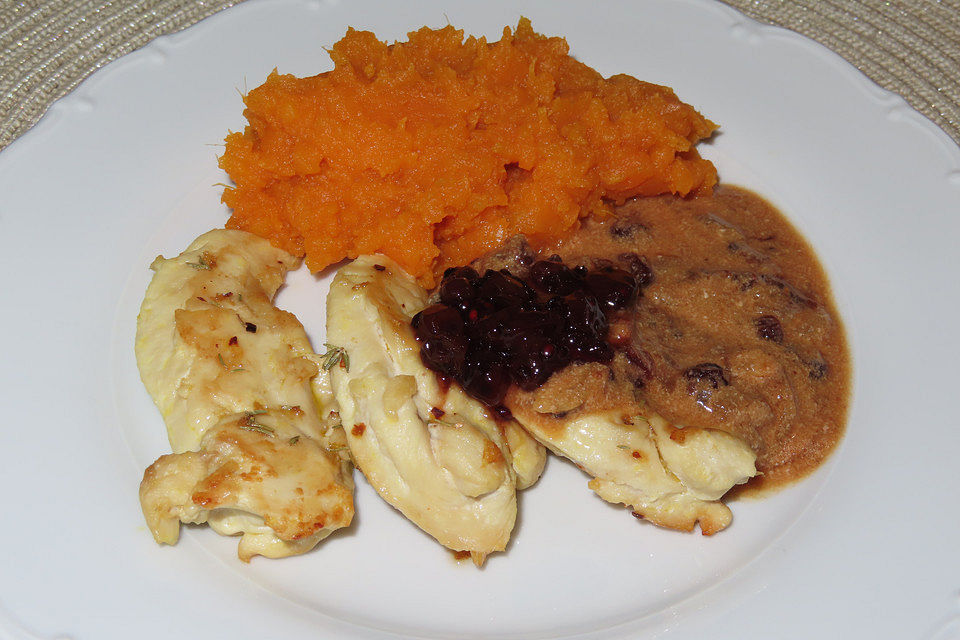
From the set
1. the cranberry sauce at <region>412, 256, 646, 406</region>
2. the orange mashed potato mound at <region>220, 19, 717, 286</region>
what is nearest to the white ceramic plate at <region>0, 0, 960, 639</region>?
the orange mashed potato mound at <region>220, 19, 717, 286</region>

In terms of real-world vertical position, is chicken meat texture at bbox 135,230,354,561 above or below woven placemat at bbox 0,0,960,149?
below

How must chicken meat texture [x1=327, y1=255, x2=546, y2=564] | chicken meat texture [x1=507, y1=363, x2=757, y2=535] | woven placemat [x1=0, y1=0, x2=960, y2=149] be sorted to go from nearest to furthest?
chicken meat texture [x1=327, y1=255, x2=546, y2=564] → chicken meat texture [x1=507, y1=363, x2=757, y2=535] → woven placemat [x1=0, y1=0, x2=960, y2=149]

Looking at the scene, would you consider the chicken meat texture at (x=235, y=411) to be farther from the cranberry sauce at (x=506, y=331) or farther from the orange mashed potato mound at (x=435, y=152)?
the cranberry sauce at (x=506, y=331)

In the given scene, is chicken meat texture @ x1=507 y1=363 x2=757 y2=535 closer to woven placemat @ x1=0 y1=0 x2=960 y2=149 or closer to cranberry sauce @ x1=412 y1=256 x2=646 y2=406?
cranberry sauce @ x1=412 y1=256 x2=646 y2=406

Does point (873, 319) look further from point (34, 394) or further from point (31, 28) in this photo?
point (31, 28)

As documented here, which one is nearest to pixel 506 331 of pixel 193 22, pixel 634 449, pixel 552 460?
pixel 634 449

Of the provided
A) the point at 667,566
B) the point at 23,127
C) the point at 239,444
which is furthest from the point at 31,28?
the point at 667,566

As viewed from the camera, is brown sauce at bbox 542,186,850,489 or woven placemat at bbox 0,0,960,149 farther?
woven placemat at bbox 0,0,960,149
